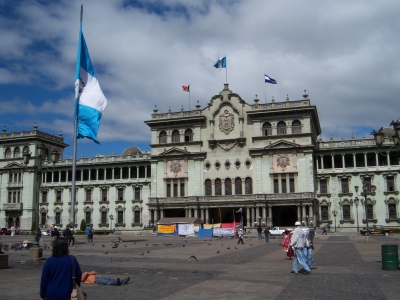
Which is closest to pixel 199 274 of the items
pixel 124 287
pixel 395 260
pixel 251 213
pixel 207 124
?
pixel 124 287

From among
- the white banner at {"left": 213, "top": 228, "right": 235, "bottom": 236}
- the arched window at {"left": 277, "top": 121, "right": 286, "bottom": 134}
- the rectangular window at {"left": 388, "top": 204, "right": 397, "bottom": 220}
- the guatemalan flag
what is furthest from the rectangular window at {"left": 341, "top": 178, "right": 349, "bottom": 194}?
the guatemalan flag

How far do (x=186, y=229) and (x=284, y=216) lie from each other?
64.8ft

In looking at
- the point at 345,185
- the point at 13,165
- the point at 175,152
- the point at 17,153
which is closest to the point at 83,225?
the point at 13,165

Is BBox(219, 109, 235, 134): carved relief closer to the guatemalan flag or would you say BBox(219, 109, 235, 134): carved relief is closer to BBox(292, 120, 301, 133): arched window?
BBox(292, 120, 301, 133): arched window

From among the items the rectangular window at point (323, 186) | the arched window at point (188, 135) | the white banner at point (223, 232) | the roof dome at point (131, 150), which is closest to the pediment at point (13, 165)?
the roof dome at point (131, 150)

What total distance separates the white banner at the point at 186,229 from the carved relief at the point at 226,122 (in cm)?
2004

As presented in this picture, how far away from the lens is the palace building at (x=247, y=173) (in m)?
67.4

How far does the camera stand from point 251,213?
6912 centimetres

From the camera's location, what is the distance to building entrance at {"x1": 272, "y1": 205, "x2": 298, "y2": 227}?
70250 mm

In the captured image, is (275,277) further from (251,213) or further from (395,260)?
(251,213)

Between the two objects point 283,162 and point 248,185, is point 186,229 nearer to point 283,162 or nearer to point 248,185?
point 248,185

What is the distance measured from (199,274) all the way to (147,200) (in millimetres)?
63024

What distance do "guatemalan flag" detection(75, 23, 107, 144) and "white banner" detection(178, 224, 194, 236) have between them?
3643cm

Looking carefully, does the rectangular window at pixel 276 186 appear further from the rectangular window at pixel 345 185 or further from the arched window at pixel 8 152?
the arched window at pixel 8 152
